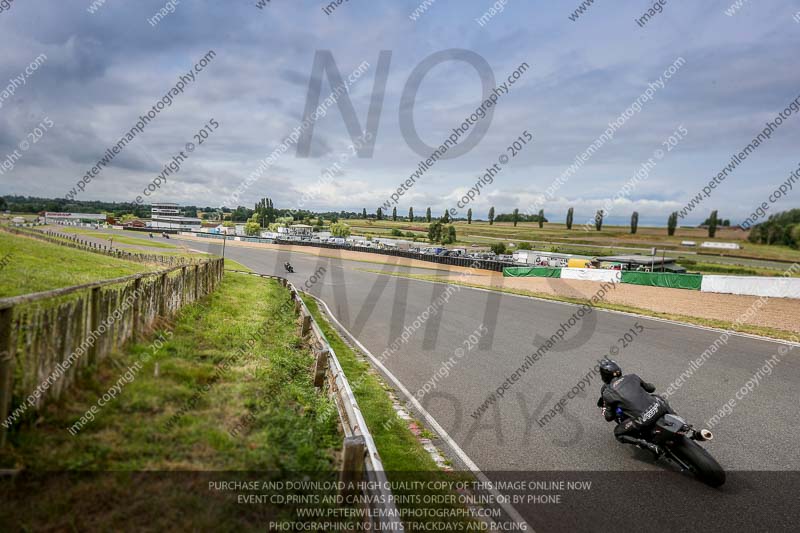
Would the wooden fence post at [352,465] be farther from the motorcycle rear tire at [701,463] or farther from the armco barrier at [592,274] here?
the armco barrier at [592,274]

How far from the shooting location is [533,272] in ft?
120

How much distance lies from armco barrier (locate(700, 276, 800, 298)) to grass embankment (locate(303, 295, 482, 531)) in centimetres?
1797

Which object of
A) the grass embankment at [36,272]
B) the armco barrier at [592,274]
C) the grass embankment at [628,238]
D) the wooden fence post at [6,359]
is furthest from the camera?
the grass embankment at [628,238]

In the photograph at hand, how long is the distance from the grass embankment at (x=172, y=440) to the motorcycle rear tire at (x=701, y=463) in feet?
14.4

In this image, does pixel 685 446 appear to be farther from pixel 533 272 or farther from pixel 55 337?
pixel 533 272

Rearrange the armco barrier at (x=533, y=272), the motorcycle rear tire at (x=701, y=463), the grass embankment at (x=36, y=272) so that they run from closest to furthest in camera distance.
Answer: the motorcycle rear tire at (x=701, y=463)
the grass embankment at (x=36, y=272)
the armco barrier at (x=533, y=272)

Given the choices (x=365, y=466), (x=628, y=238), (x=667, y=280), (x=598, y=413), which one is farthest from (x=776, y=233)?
(x=365, y=466)

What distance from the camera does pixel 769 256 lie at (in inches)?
2987

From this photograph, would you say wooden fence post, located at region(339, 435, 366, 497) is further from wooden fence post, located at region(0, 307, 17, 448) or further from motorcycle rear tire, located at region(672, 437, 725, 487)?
motorcycle rear tire, located at region(672, 437, 725, 487)

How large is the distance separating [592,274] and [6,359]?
31.8 m

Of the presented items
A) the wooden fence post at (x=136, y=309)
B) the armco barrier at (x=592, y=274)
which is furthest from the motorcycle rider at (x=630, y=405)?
the armco barrier at (x=592, y=274)

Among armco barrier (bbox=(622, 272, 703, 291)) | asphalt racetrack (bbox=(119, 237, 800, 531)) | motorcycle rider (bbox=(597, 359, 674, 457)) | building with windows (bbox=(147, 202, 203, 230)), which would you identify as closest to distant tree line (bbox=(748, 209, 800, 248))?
armco barrier (bbox=(622, 272, 703, 291))

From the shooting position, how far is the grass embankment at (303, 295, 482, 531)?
473 cm

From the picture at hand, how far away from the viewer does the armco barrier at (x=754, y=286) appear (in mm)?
17683
